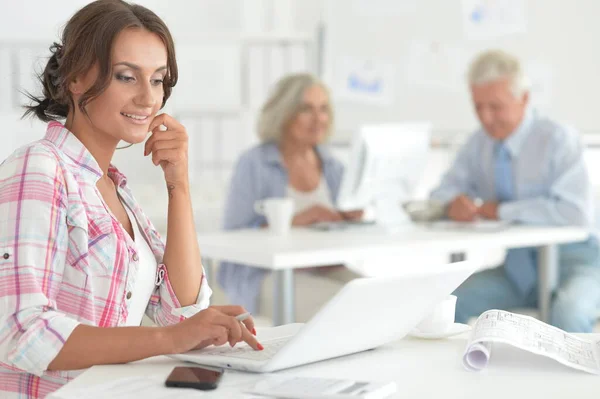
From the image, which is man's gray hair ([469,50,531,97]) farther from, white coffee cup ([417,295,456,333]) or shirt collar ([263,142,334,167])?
white coffee cup ([417,295,456,333])

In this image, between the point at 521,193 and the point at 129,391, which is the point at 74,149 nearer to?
the point at 129,391

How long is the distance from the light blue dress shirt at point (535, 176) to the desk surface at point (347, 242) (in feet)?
0.25

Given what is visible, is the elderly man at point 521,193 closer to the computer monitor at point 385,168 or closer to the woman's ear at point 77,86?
the computer monitor at point 385,168

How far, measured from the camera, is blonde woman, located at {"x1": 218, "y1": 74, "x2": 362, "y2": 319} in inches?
127

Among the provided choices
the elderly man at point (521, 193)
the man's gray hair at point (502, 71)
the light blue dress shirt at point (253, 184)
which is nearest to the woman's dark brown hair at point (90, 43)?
the light blue dress shirt at point (253, 184)

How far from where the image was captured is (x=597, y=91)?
4.20 metres

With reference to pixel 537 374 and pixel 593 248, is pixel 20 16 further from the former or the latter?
pixel 537 374

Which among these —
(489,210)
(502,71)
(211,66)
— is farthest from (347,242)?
(211,66)

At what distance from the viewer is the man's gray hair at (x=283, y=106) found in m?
3.44

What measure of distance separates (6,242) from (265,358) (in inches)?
14.6

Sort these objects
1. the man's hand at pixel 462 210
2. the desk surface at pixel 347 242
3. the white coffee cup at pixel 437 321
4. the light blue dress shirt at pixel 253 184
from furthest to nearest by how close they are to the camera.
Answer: the light blue dress shirt at pixel 253 184
the man's hand at pixel 462 210
the desk surface at pixel 347 242
the white coffee cup at pixel 437 321

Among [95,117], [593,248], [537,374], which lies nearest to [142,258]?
[95,117]

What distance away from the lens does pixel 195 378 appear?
1.05 m

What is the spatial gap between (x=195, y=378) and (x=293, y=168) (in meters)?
2.40
